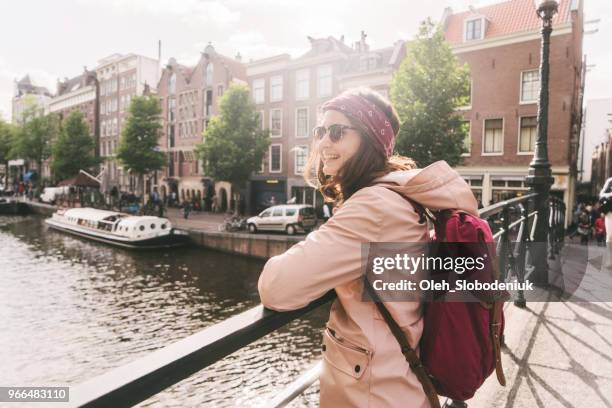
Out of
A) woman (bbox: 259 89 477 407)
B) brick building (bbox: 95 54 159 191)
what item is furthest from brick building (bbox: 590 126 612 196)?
brick building (bbox: 95 54 159 191)

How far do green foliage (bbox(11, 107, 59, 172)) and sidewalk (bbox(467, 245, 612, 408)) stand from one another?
49535 millimetres

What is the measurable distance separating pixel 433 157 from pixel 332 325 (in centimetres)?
1464

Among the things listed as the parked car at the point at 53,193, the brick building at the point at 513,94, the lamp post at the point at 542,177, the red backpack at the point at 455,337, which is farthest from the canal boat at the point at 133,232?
the red backpack at the point at 455,337

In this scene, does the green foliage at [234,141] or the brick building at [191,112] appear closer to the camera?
the green foliage at [234,141]

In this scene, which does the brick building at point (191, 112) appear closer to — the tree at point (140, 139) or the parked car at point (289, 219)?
the tree at point (140, 139)

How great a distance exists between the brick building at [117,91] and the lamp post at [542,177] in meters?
42.1

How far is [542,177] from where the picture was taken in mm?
5125

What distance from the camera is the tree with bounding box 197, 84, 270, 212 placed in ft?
78.1

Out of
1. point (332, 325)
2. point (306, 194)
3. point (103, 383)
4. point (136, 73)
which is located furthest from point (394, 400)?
point (136, 73)

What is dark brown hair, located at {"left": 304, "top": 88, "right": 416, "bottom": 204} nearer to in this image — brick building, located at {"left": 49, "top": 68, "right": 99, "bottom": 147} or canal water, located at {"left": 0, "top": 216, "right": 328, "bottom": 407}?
canal water, located at {"left": 0, "top": 216, "right": 328, "bottom": 407}

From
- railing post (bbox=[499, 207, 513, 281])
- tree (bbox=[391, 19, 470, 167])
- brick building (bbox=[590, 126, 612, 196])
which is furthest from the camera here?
brick building (bbox=[590, 126, 612, 196])

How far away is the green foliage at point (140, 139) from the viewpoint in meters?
28.7

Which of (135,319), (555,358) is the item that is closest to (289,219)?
(135,319)

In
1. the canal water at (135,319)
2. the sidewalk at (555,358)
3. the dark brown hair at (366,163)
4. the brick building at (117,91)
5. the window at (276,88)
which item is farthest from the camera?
the brick building at (117,91)
